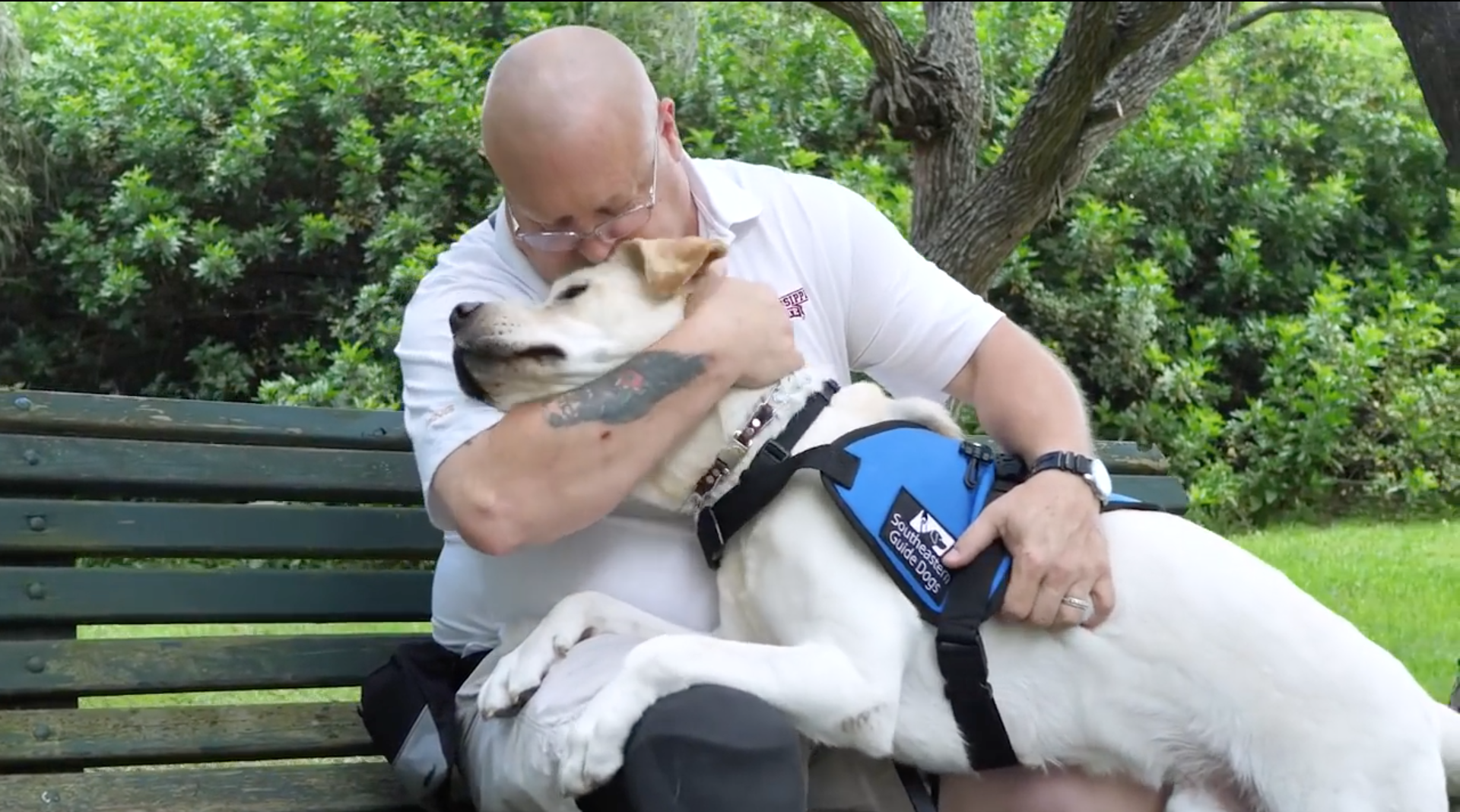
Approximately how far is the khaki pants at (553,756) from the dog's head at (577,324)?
0.44m

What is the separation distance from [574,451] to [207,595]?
91 centimetres

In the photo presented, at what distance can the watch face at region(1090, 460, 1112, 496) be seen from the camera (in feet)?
8.36

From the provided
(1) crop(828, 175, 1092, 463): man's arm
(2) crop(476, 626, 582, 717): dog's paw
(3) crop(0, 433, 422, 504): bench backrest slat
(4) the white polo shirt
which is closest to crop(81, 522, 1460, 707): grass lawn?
(3) crop(0, 433, 422, 504): bench backrest slat

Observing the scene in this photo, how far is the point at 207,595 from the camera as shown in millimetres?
2828

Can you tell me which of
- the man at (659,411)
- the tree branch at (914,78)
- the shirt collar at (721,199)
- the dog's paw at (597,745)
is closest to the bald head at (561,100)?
the man at (659,411)

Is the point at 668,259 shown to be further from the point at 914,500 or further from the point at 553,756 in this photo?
the point at 553,756

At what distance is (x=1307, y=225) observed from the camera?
24.8 ft

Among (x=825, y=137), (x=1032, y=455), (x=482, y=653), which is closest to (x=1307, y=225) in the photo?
(x=825, y=137)

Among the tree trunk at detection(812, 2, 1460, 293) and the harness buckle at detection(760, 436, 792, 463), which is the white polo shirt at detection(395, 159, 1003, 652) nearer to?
the harness buckle at detection(760, 436, 792, 463)

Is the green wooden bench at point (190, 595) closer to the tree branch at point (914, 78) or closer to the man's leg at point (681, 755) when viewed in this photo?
the man's leg at point (681, 755)

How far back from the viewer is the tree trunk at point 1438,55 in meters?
2.90

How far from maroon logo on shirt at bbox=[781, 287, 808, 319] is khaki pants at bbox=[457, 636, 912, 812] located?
28.2 inches

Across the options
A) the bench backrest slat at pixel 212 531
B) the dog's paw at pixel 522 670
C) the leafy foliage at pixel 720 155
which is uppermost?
the dog's paw at pixel 522 670

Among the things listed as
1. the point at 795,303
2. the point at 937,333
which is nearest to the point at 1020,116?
the point at 937,333
